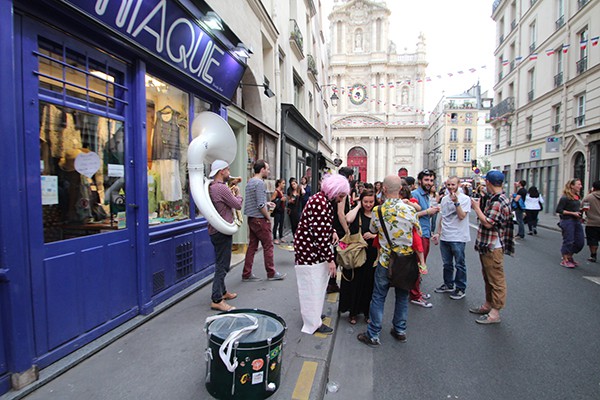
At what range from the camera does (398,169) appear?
51688 mm

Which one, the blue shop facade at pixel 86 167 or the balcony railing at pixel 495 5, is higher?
the balcony railing at pixel 495 5

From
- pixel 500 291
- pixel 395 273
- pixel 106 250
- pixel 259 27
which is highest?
pixel 259 27

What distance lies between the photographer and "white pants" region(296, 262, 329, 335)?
11.6 ft

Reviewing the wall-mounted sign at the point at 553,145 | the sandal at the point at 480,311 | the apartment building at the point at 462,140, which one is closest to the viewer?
the sandal at the point at 480,311

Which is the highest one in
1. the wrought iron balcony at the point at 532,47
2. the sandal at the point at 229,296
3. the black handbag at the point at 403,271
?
the wrought iron balcony at the point at 532,47

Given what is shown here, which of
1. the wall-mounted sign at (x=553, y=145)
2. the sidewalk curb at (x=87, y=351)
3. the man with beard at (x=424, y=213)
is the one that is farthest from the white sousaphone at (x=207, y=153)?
the wall-mounted sign at (x=553, y=145)

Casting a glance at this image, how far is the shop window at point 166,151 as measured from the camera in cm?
453

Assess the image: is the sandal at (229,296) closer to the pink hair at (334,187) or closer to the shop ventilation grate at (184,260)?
the shop ventilation grate at (184,260)

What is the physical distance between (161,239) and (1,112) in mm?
2319

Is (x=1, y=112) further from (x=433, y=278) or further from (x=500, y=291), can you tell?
(x=433, y=278)

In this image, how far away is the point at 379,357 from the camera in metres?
3.46

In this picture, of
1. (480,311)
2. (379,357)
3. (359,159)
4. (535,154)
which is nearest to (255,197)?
(379,357)

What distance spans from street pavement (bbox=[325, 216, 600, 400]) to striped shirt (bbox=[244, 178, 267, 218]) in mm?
2107

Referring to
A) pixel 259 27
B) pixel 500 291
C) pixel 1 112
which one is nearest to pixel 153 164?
pixel 1 112
